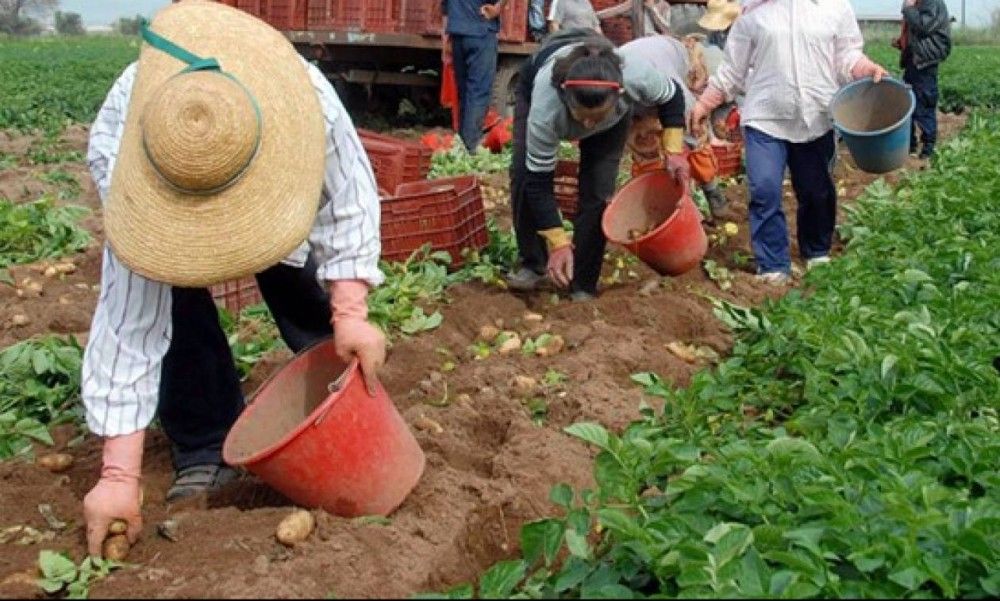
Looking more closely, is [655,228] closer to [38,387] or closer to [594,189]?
[594,189]

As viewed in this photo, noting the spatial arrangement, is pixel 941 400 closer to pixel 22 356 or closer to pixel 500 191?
pixel 22 356

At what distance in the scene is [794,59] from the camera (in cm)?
638

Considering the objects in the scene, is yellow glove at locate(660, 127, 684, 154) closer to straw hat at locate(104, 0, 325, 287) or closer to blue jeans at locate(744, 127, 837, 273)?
blue jeans at locate(744, 127, 837, 273)

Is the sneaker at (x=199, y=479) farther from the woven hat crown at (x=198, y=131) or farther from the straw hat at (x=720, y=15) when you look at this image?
the straw hat at (x=720, y=15)

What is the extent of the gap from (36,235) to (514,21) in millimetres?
6695

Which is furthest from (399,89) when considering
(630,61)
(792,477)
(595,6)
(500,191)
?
(792,477)

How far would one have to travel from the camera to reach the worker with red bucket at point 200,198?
2658mm

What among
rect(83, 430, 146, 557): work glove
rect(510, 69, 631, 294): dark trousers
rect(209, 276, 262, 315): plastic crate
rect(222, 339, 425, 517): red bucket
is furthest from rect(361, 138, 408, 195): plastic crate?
rect(83, 430, 146, 557): work glove

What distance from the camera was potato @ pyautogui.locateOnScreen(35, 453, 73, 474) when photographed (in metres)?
3.85

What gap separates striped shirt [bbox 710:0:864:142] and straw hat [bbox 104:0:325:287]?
3945mm

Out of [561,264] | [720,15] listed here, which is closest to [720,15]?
[720,15]

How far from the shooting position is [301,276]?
3662mm

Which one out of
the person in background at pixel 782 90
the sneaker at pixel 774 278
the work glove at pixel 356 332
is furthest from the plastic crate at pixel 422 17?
the work glove at pixel 356 332

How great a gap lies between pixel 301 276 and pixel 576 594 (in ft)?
4.66
